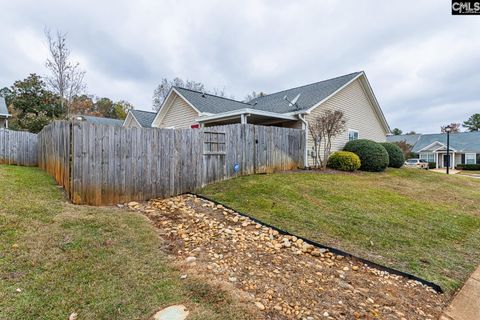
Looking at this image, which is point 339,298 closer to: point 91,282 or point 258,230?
point 258,230

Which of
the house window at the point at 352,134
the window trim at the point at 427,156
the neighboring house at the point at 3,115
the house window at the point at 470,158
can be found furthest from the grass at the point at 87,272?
the house window at the point at 470,158

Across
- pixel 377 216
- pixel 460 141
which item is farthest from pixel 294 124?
pixel 460 141

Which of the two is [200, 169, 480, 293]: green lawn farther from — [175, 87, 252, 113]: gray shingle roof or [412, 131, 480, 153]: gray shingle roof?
[412, 131, 480, 153]: gray shingle roof

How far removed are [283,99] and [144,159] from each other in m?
10.8

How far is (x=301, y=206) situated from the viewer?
19.8ft

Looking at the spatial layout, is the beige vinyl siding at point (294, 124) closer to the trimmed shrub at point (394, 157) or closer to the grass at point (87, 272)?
the trimmed shrub at point (394, 157)

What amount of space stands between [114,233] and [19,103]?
29.5 m

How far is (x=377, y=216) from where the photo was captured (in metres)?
5.73

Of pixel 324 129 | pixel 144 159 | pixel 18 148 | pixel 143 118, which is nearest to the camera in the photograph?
pixel 144 159

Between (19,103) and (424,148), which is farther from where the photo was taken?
(424,148)

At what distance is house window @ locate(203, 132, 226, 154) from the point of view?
7.47m

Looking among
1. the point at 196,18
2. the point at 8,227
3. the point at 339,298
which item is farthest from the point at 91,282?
the point at 196,18

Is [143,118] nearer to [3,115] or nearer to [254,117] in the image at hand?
[3,115]

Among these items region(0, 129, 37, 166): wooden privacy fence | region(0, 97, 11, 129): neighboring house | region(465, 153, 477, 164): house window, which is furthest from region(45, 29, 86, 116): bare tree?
region(465, 153, 477, 164): house window
